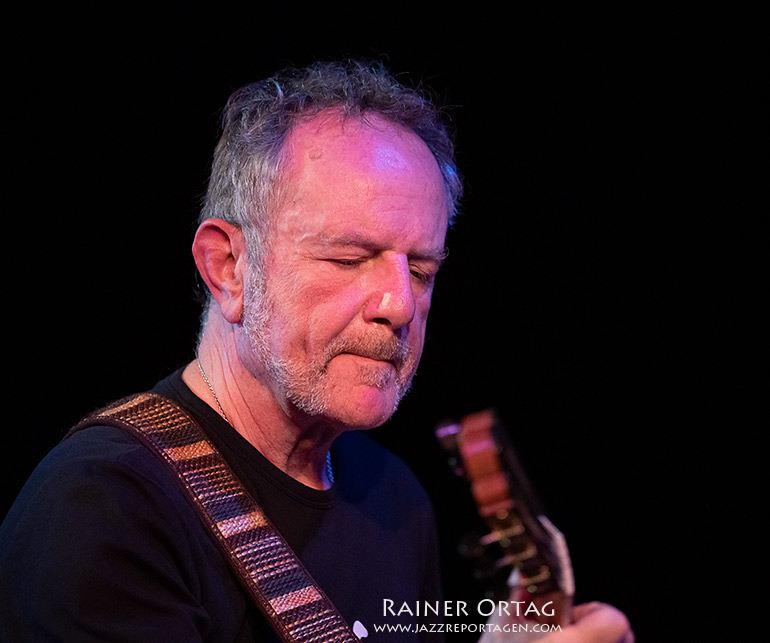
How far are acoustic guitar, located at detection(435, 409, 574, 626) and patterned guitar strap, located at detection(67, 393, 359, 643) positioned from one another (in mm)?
409

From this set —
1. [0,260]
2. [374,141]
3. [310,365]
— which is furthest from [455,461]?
[0,260]

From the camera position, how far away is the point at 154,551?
4.91ft

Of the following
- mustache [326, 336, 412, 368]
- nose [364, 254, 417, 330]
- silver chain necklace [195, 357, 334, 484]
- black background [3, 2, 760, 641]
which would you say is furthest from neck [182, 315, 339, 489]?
black background [3, 2, 760, 641]

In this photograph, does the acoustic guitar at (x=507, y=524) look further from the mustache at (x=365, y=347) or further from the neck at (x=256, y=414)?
the neck at (x=256, y=414)

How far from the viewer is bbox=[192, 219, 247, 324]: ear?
1.98 metres

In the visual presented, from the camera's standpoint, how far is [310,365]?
6.01 feet

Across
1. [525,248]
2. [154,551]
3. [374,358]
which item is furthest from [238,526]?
[525,248]

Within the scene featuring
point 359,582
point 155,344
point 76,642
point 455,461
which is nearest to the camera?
point 76,642

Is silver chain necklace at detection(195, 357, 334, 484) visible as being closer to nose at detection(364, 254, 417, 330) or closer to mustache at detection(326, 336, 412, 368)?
mustache at detection(326, 336, 412, 368)

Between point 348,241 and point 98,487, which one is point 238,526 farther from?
point 348,241

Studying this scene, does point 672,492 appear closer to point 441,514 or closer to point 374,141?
point 441,514

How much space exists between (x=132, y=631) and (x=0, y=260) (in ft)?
4.96

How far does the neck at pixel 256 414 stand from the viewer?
1.95m

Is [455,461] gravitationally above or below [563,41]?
below
